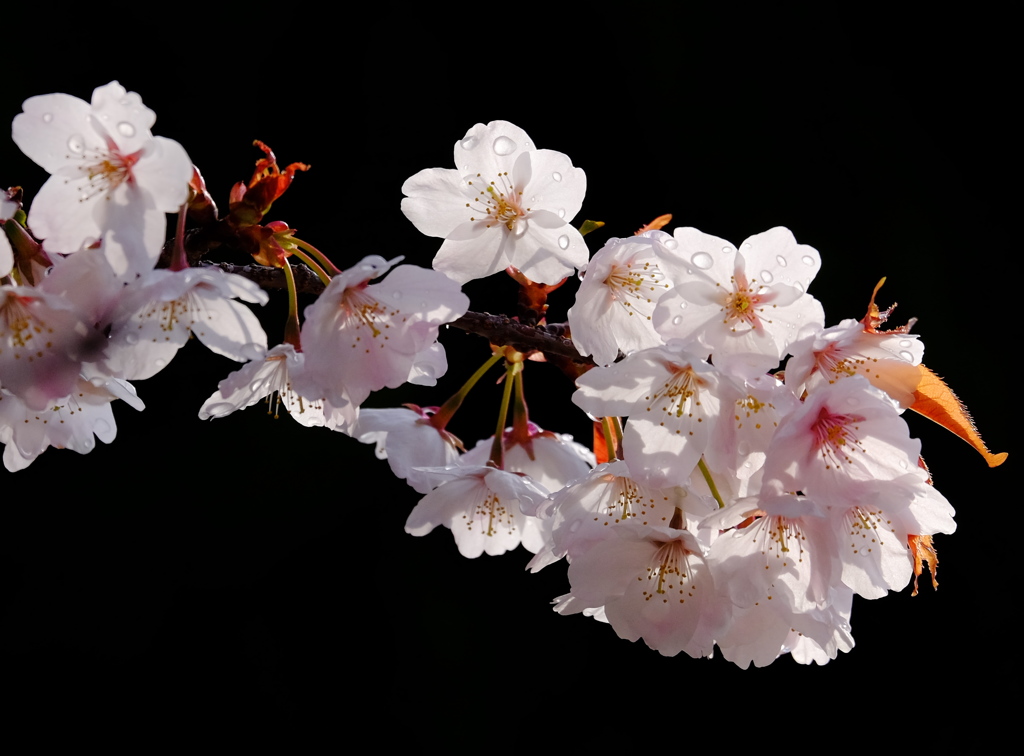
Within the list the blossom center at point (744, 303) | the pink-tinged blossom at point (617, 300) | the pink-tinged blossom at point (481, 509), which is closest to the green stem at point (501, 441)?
the pink-tinged blossom at point (481, 509)

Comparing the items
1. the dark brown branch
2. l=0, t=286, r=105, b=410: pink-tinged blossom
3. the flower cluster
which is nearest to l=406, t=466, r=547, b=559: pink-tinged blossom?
the flower cluster

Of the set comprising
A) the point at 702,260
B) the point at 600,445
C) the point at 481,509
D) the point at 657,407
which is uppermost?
the point at 702,260

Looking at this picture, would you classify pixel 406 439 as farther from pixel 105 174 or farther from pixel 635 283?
pixel 105 174

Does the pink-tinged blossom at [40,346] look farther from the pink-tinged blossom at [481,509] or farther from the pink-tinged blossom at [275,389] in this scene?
the pink-tinged blossom at [481,509]

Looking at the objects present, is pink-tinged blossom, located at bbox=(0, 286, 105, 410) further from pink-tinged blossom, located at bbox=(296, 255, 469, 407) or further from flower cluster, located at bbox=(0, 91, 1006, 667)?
pink-tinged blossom, located at bbox=(296, 255, 469, 407)

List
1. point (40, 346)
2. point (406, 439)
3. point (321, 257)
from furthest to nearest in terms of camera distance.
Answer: point (406, 439)
point (321, 257)
point (40, 346)

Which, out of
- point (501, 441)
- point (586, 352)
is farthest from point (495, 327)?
point (501, 441)

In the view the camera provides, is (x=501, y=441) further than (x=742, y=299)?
Yes

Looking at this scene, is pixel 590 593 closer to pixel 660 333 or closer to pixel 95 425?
pixel 660 333
